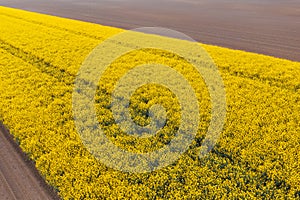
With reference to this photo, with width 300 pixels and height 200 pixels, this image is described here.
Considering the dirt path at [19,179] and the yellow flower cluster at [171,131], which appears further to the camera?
the dirt path at [19,179]

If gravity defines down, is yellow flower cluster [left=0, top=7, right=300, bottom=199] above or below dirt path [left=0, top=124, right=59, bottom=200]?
above

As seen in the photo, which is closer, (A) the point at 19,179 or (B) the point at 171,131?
(A) the point at 19,179

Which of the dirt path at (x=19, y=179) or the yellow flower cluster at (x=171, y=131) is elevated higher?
the yellow flower cluster at (x=171, y=131)

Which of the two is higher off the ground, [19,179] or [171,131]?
[171,131]

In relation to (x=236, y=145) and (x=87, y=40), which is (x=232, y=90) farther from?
(x=87, y=40)

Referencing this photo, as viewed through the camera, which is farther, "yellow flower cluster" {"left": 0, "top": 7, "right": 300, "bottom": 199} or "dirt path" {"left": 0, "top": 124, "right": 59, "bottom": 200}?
"dirt path" {"left": 0, "top": 124, "right": 59, "bottom": 200}
